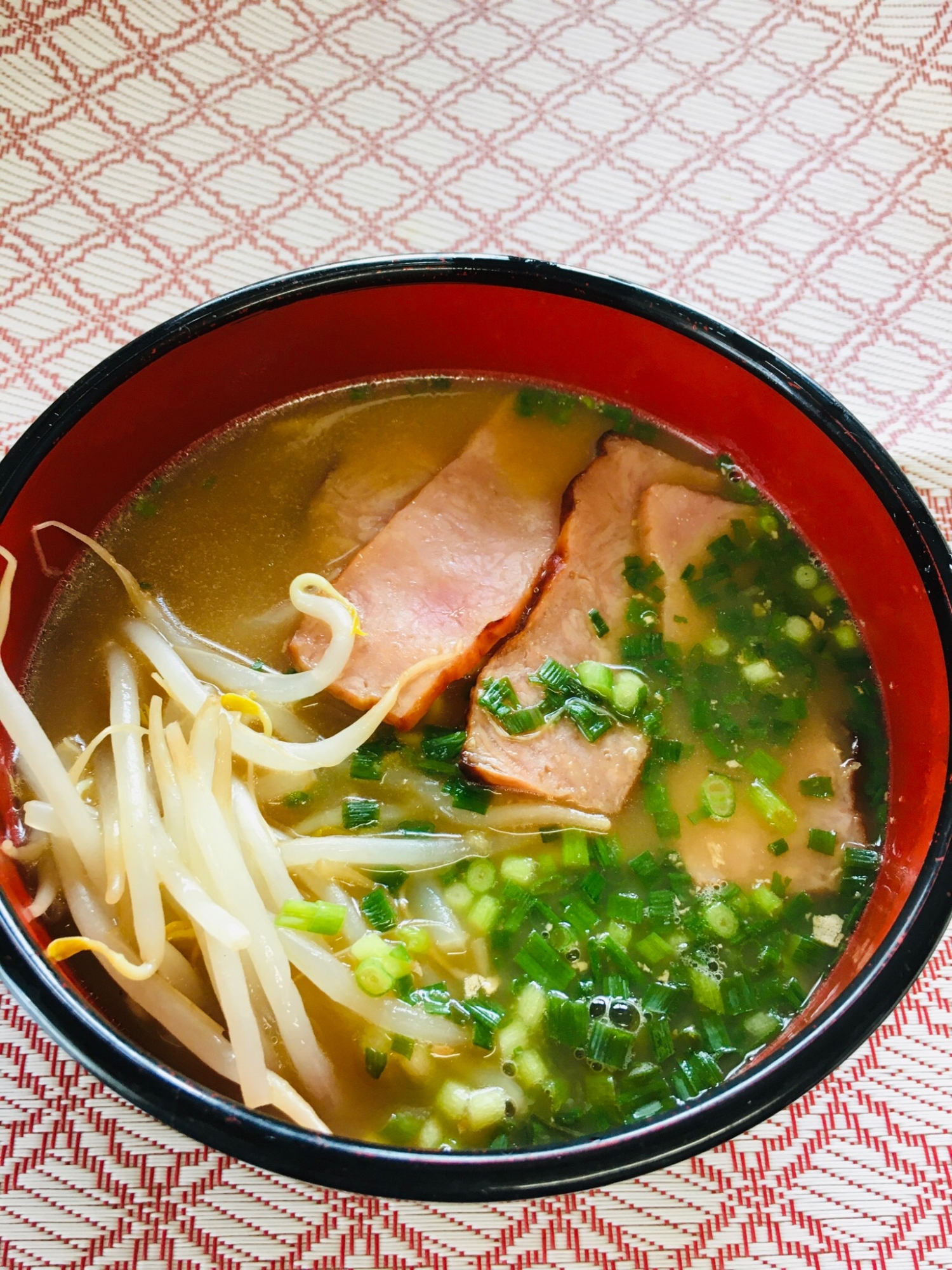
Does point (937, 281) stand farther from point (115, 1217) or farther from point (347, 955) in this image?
point (115, 1217)

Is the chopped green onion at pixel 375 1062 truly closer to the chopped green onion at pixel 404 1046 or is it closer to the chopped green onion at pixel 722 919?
the chopped green onion at pixel 404 1046

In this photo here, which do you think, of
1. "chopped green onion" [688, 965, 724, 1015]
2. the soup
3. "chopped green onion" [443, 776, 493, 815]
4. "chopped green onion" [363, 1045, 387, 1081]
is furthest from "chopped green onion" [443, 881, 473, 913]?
"chopped green onion" [688, 965, 724, 1015]

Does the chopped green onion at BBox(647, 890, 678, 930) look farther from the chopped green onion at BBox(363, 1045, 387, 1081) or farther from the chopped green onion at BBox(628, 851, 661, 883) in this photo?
the chopped green onion at BBox(363, 1045, 387, 1081)

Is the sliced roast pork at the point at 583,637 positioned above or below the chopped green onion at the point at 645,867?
above

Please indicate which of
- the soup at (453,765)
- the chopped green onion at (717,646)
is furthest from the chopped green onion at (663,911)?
the chopped green onion at (717,646)

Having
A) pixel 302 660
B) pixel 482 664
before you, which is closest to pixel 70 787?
pixel 302 660

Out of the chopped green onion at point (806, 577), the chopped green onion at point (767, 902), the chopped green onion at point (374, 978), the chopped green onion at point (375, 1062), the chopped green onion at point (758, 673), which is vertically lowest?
the chopped green onion at point (375, 1062)

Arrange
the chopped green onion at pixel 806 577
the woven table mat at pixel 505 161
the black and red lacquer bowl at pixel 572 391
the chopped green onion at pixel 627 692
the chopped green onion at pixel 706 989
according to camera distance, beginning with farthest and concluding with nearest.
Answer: the woven table mat at pixel 505 161
the chopped green onion at pixel 806 577
the chopped green onion at pixel 627 692
the chopped green onion at pixel 706 989
the black and red lacquer bowl at pixel 572 391
